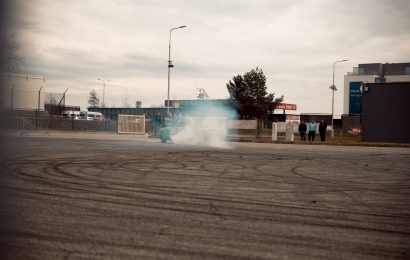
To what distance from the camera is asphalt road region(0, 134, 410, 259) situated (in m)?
4.49

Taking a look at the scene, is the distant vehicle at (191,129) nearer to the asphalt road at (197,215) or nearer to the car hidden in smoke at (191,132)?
the car hidden in smoke at (191,132)

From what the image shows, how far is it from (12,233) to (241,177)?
6.27m

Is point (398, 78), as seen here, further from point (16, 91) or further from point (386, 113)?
point (16, 91)

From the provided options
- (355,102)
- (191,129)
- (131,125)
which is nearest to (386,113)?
(191,129)

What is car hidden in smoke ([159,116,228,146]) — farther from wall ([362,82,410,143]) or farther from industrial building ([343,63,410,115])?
industrial building ([343,63,410,115])

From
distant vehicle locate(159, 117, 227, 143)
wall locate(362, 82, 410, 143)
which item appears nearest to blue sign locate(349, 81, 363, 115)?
wall locate(362, 82, 410, 143)

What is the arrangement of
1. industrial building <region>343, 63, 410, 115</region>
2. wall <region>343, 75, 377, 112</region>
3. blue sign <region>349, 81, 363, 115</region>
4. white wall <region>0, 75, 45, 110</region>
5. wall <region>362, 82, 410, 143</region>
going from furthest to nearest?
1. wall <region>343, 75, 377, 112</region>
2. industrial building <region>343, 63, 410, 115</region>
3. blue sign <region>349, 81, 363, 115</region>
4. wall <region>362, 82, 410, 143</region>
5. white wall <region>0, 75, 45, 110</region>

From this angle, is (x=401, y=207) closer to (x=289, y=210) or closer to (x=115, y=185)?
(x=289, y=210)

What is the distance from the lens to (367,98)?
33688mm

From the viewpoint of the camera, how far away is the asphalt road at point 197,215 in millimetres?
4488

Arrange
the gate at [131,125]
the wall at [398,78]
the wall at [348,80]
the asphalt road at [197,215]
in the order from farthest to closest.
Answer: the wall at [348,80]
the wall at [398,78]
the gate at [131,125]
the asphalt road at [197,215]

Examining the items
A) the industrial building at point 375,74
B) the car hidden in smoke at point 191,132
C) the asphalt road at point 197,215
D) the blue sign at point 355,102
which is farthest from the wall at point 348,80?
the asphalt road at point 197,215

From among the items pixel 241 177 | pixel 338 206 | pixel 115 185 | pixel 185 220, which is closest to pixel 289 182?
pixel 241 177

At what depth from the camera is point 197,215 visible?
6074 millimetres
